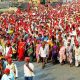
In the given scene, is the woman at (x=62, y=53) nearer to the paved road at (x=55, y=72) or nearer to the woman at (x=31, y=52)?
the paved road at (x=55, y=72)

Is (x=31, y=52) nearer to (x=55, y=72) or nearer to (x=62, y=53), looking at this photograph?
(x=62, y=53)

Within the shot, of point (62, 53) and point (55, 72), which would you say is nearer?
point (55, 72)

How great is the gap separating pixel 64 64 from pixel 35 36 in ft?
10.5

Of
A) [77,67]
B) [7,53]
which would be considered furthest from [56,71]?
[7,53]

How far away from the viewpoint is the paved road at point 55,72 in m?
17.8

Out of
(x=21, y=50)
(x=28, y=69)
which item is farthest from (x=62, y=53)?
(x=28, y=69)

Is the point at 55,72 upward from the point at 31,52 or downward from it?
downward

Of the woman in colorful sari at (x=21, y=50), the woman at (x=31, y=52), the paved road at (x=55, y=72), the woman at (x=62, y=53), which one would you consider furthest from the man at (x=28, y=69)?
the woman in colorful sari at (x=21, y=50)

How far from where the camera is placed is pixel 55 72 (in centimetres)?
1884

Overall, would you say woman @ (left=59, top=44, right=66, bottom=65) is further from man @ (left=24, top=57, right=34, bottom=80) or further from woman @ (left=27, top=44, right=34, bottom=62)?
man @ (left=24, top=57, right=34, bottom=80)

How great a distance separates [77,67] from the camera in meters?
19.5

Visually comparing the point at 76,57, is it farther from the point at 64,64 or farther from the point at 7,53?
the point at 7,53

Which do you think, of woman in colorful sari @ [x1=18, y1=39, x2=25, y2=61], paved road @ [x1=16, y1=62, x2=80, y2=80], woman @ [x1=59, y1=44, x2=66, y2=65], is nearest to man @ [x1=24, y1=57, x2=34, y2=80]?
paved road @ [x1=16, y1=62, x2=80, y2=80]

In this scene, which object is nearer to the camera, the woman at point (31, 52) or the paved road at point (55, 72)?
the paved road at point (55, 72)
